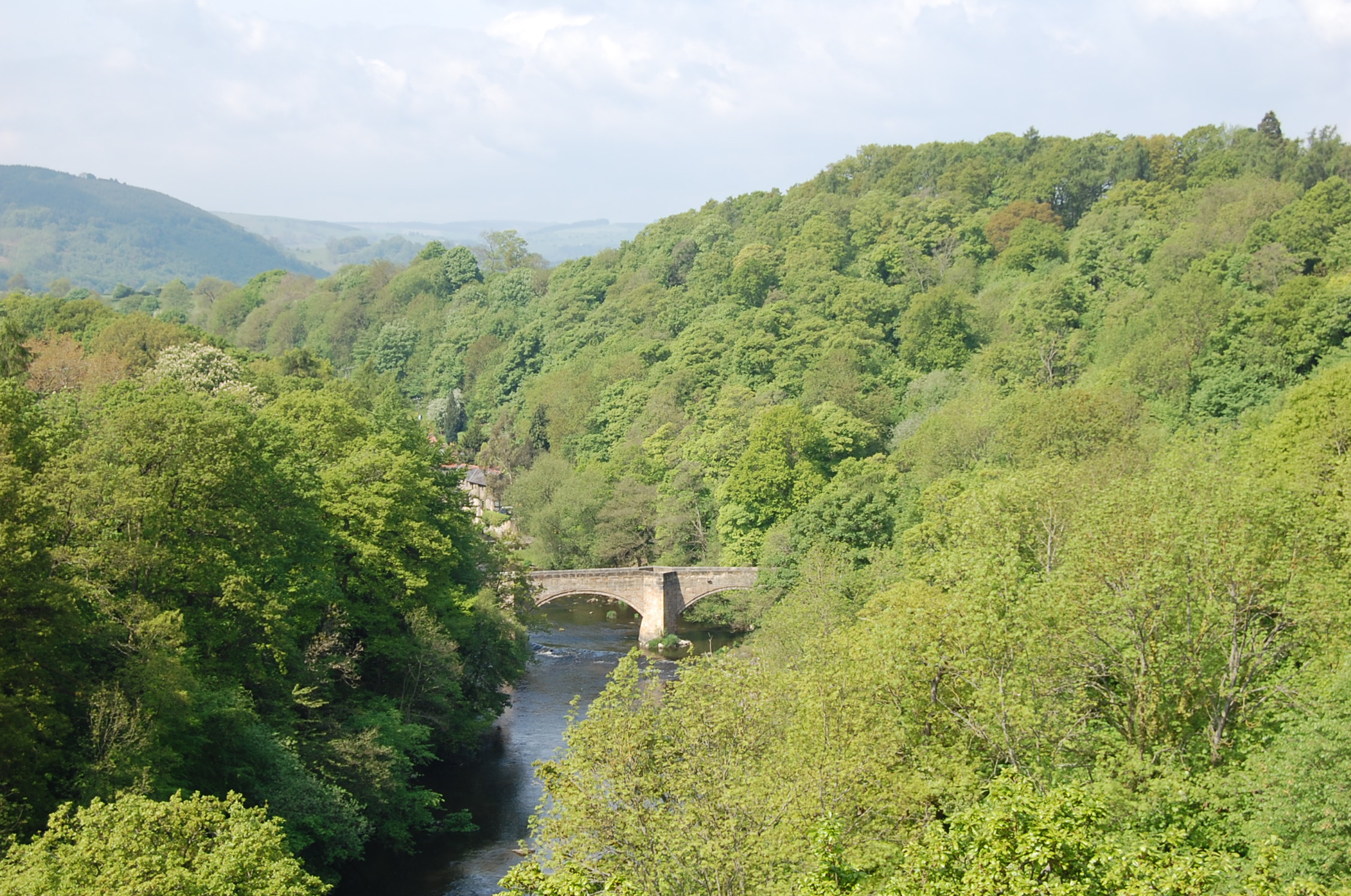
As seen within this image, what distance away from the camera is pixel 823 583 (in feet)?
133

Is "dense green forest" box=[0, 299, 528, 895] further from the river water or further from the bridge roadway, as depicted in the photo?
the bridge roadway

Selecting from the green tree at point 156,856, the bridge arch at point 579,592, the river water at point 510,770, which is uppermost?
the green tree at point 156,856

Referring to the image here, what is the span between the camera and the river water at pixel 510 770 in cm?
2950

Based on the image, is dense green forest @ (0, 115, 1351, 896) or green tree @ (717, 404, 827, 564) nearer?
dense green forest @ (0, 115, 1351, 896)

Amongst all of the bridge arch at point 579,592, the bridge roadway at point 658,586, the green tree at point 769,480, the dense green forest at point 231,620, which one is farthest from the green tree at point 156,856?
the green tree at point 769,480

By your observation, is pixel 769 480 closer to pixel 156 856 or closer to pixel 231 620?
pixel 231 620

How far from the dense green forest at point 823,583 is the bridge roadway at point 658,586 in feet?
4.15

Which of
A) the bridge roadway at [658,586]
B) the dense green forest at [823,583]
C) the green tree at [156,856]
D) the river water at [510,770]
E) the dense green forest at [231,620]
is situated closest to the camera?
the green tree at [156,856]

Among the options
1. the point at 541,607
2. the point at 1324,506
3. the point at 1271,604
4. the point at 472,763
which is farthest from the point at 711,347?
the point at 1271,604

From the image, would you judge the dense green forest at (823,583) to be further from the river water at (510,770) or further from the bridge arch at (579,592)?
the bridge arch at (579,592)

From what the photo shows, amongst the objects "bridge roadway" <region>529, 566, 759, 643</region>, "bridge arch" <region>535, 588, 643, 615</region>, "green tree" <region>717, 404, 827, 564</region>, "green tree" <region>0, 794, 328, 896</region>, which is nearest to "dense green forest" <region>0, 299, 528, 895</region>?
"green tree" <region>0, 794, 328, 896</region>

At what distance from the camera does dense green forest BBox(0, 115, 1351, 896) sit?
16.8 metres

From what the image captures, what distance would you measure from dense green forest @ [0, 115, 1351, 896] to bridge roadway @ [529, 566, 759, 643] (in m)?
1.26

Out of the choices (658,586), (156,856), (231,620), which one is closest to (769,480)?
(658,586)
